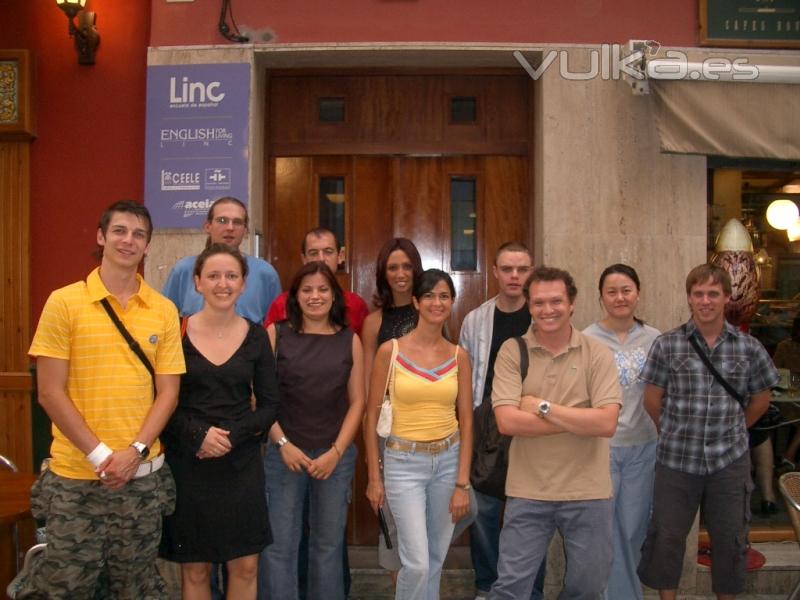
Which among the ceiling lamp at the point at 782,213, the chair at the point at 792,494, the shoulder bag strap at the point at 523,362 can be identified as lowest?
the chair at the point at 792,494

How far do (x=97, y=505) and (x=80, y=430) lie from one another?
330 mm

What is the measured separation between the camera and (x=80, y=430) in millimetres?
2922

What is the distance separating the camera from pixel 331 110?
5422 millimetres

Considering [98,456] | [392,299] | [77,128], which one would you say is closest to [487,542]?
[392,299]

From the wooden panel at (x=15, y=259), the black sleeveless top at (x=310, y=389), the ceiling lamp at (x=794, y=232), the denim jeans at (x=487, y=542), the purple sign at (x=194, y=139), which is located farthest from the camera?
the ceiling lamp at (x=794, y=232)

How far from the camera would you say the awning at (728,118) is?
4.72 m

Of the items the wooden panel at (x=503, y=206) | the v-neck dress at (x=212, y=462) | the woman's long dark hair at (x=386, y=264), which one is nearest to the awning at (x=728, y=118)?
the wooden panel at (x=503, y=206)

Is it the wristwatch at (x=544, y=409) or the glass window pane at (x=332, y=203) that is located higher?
the glass window pane at (x=332, y=203)

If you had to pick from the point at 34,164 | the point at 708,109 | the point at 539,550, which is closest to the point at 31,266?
the point at 34,164

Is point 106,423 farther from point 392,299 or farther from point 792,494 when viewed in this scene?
point 792,494

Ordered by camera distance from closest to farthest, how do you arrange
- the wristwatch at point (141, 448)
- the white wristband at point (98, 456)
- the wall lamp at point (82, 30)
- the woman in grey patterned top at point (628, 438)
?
the white wristband at point (98, 456) → the wristwatch at point (141, 448) → the woman in grey patterned top at point (628, 438) → the wall lamp at point (82, 30)

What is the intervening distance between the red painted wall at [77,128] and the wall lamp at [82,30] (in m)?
0.07

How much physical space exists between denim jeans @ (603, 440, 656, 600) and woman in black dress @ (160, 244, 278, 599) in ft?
6.23

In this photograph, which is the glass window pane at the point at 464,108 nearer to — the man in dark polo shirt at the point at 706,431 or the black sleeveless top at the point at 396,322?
the black sleeveless top at the point at 396,322
